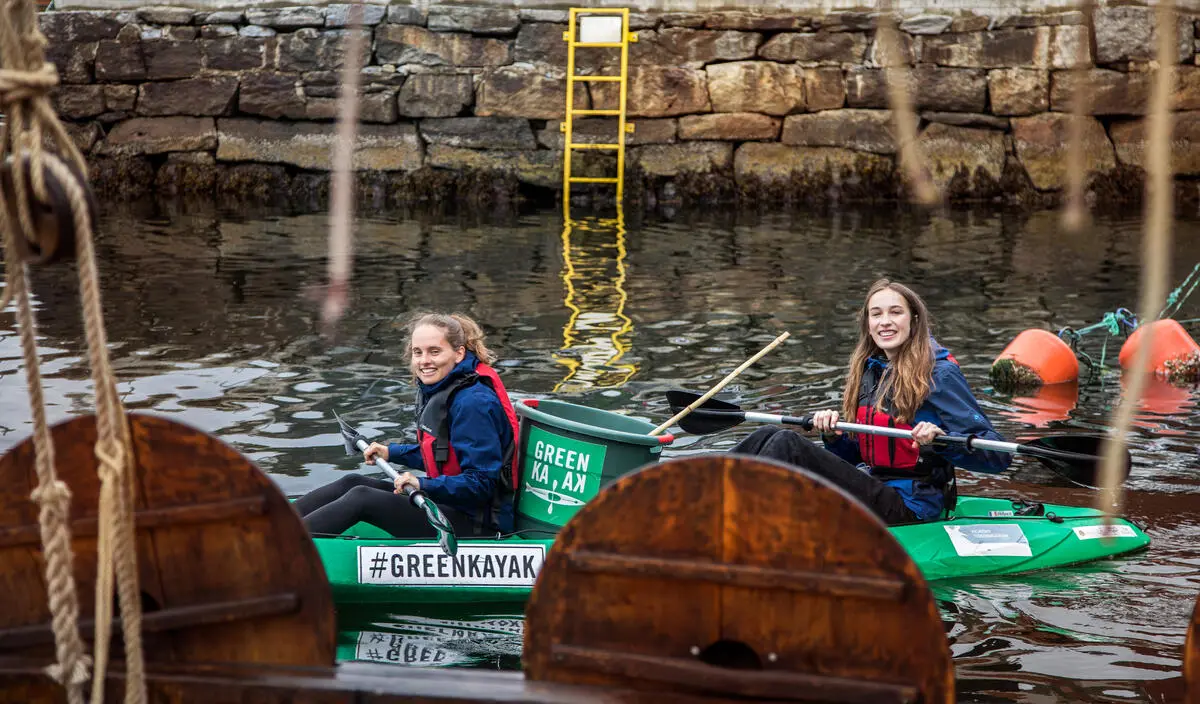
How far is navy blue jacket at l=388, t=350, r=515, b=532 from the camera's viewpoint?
4.91m

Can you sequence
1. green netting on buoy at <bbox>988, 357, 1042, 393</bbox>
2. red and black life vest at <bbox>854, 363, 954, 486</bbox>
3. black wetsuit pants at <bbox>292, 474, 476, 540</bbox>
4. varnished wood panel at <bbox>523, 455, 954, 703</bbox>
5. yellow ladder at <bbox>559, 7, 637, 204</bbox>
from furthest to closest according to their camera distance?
1. yellow ladder at <bbox>559, 7, 637, 204</bbox>
2. green netting on buoy at <bbox>988, 357, 1042, 393</bbox>
3. red and black life vest at <bbox>854, 363, 954, 486</bbox>
4. black wetsuit pants at <bbox>292, 474, 476, 540</bbox>
5. varnished wood panel at <bbox>523, 455, 954, 703</bbox>

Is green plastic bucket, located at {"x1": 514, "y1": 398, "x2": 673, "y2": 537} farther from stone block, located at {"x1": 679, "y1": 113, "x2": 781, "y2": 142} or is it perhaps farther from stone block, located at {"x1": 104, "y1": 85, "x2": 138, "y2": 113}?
stone block, located at {"x1": 104, "y1": 85, "x2": 138, "y2": 113}

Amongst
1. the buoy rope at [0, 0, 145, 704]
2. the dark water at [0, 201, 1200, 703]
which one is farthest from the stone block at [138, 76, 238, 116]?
the buoy rope at [0, 0, 145, 704]

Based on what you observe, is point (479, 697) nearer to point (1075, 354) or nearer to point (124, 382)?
point (124, 382)

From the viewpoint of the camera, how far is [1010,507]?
18.7 feet

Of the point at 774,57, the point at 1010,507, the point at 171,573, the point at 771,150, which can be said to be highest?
the point at 774,57

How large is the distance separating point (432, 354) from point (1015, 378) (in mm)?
4901

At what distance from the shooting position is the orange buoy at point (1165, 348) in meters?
8.62

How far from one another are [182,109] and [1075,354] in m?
12.9

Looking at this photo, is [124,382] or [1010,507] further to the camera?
[124,382]

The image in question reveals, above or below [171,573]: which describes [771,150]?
above

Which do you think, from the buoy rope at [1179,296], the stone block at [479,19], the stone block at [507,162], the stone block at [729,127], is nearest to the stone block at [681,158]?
the stone block at [729,127]

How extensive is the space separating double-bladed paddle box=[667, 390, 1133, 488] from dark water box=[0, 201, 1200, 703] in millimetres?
437

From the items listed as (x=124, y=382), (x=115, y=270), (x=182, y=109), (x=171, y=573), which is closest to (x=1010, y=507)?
(x=171, y=573)
